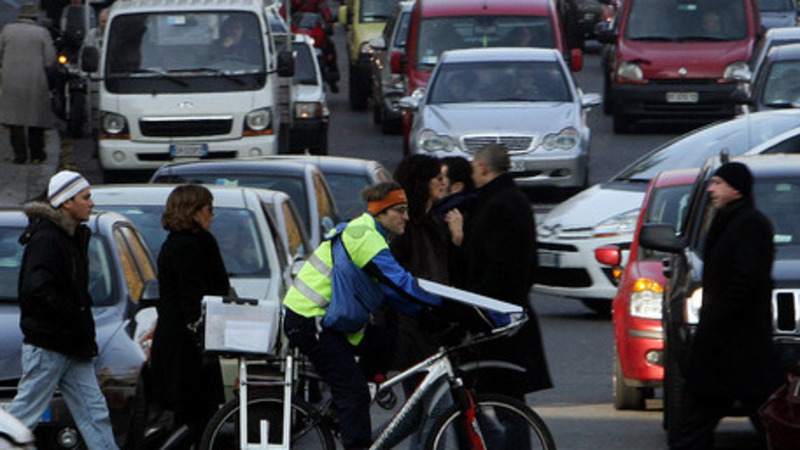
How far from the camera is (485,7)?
95.9 feet

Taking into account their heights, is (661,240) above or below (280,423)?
above

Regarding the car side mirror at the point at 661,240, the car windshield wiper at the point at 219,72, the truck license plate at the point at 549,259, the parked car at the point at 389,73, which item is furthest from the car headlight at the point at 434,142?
the car side mirror at the point at 661,240

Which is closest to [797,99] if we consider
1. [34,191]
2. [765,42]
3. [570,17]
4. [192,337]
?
[765,42]

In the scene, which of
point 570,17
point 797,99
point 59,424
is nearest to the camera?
point 59,424

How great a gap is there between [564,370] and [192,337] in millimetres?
5072

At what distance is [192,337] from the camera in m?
11.3

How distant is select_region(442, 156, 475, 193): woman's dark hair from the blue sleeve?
1.90 m

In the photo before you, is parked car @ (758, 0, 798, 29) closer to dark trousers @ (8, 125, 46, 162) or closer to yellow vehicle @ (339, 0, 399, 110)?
yellow vehicle @ (339, 0, 399, 110)

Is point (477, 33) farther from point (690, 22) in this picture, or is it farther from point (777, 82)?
point (777, 82)

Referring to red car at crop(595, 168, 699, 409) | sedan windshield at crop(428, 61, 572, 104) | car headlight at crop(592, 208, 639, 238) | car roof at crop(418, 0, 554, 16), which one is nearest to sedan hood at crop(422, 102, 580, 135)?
sedan windshield at crop(428, 61, 572, 104)

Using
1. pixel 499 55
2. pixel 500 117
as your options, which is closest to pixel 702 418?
pixel 500 117

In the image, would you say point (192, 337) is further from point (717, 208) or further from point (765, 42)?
point (765, 42)

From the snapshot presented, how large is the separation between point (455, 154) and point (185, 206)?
14.0 meters

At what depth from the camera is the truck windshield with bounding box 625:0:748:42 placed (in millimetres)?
31141
